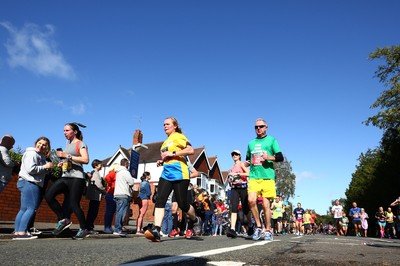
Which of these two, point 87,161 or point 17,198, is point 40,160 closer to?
point 87,161

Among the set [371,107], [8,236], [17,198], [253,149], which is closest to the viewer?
[8,236]

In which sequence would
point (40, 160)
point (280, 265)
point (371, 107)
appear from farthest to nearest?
point (371, 107), point (40, 160), point (280, 265)

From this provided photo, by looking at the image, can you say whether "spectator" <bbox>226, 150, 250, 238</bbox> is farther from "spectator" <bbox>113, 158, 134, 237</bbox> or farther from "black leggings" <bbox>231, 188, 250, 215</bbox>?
"spectator" <bbox>113, 158, 134, 237</bbox>

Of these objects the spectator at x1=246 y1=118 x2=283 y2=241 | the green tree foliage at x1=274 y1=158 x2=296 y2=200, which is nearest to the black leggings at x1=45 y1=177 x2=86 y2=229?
the spectator at x1=246 y1=118 x2=283 y2=241

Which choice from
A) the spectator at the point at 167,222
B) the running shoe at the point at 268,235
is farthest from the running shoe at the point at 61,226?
the spectator at the point at 167,222

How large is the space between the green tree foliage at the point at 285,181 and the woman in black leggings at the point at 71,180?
188 ft

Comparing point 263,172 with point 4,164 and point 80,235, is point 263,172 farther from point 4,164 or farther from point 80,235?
point 4,164

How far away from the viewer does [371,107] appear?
24.0 meters

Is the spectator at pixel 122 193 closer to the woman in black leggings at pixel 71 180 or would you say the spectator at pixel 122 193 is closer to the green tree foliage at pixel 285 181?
the woman in black leggings at pixel 71 180

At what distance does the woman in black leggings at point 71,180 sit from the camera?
18.8 feet

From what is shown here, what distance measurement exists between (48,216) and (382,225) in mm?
17741

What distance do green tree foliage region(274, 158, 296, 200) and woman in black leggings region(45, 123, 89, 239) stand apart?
5744 centimetres

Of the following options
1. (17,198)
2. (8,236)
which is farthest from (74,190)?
(17,198)

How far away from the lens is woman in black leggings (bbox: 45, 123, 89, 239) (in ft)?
18.8
